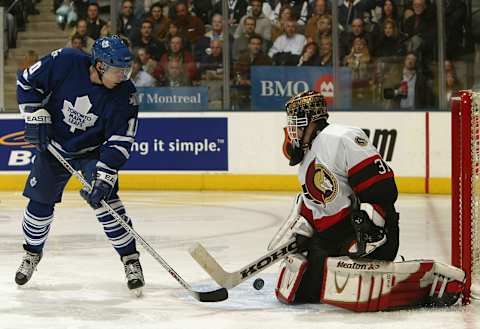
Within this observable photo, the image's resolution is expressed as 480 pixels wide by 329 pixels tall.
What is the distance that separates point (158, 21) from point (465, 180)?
556 centimetres

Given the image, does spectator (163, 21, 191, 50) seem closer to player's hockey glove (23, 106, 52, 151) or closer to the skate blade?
player's hockey glove (23, 106, 52, 151)

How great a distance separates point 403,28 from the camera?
352 inches

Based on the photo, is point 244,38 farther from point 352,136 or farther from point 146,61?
point 352,136

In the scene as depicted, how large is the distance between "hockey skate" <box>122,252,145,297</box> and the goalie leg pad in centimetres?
59

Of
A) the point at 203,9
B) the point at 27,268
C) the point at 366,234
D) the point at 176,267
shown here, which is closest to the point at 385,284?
the point at 366,234

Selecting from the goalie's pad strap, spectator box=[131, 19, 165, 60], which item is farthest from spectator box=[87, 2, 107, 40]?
the goalie's pad strap

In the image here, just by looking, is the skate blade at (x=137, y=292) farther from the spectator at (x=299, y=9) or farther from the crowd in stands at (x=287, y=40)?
the spectator at (x=299, y=9)

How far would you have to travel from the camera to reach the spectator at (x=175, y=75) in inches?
366

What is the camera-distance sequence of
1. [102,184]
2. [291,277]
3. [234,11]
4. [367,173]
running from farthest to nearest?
1. [234,11]
2. [102,184]
3. [291,277]
4. [367,173]

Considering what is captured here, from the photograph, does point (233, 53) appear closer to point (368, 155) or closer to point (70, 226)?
point (70, 226)

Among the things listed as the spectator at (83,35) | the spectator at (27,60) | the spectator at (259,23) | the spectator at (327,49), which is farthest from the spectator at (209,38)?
the spectator at (27,60)

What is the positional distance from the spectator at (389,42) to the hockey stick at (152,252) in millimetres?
4838

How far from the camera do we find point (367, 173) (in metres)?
3.97

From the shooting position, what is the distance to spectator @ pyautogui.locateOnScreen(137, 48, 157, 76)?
9.34 meters
